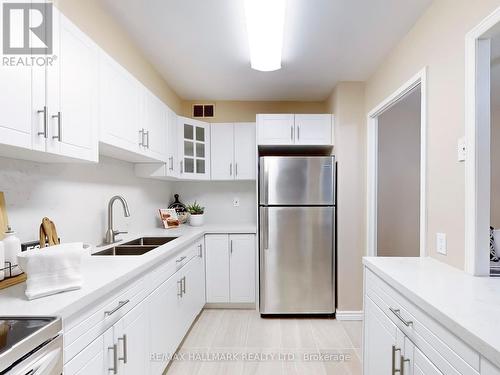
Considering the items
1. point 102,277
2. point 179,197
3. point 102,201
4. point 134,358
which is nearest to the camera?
point 102,277

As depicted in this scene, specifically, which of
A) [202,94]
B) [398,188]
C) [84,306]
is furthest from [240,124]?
[84,306]

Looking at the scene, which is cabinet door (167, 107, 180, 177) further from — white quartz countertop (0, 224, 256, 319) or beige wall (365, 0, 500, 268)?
beige wall (365, 0, 500, 268)

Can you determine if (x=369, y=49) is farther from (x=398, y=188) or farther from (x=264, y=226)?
(x=398, y=188)

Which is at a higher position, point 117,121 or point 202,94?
point 202,94

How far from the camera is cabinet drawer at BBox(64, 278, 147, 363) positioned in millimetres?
938

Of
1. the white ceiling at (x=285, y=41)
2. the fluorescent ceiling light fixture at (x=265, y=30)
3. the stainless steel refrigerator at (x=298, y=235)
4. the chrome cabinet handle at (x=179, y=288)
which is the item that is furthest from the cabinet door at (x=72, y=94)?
the stainless steel refrigerator at (x=298, y=235)

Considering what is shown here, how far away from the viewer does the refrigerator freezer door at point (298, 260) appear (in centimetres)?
269

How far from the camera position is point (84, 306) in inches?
38.6

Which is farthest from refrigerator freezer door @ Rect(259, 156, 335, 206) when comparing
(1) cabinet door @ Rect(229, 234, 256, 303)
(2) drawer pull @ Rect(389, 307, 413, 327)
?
(2) drawer pull @ Rect(389, 307, 413, 327)

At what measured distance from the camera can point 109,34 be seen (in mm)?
1823

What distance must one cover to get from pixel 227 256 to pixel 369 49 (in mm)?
2383

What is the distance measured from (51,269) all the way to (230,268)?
210cm

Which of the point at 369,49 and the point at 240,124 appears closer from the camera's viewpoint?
the point at 369,49

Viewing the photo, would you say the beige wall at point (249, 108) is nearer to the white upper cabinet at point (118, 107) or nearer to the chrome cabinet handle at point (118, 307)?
the white upper cabinet at point (118, 107)
